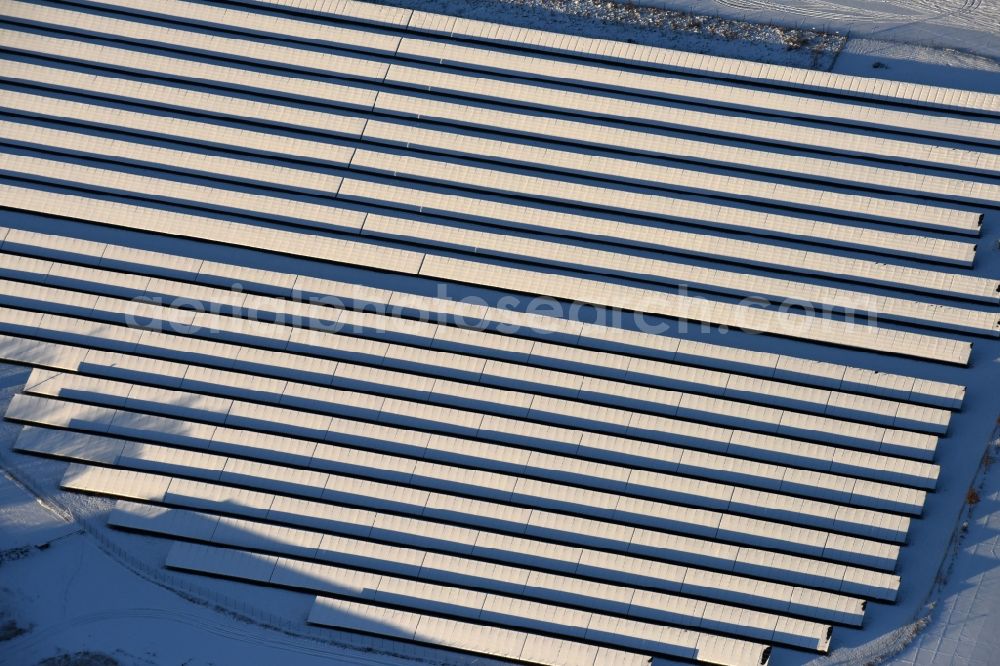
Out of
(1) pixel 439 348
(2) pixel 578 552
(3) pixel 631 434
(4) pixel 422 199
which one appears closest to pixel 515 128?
(4) pixel 422 199

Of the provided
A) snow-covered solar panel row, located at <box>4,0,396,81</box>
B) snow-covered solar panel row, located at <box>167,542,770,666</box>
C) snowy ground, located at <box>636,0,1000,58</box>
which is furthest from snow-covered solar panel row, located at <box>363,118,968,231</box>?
snow-covered solar panel row, located at <box>167,542,770,666</box>

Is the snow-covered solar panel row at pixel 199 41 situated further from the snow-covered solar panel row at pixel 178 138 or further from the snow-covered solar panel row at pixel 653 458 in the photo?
the snow-covered solar panel row at pixel 653 458

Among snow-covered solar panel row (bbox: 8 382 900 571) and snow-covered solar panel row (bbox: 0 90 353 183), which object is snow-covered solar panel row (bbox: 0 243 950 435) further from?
snow-covered solar panel row (bbox: 0 90 353 183)

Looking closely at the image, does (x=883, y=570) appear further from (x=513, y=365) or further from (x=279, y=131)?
(x=279, y=131)

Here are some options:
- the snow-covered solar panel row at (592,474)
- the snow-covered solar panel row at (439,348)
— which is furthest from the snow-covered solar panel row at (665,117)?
the snow-covered solar panel row at (592,474)

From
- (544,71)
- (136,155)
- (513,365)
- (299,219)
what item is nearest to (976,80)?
(544,71)

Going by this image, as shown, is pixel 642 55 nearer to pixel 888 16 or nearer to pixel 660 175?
pixel 660 175
